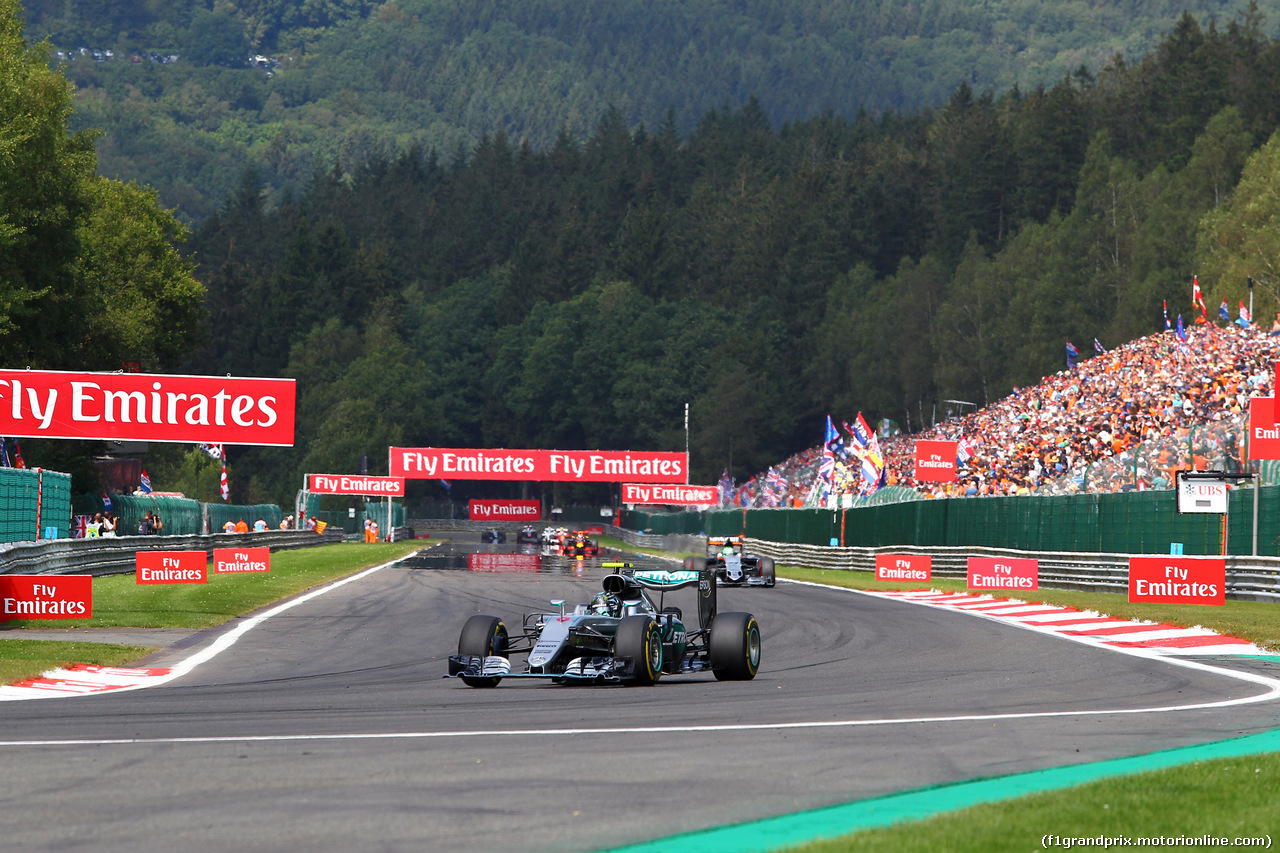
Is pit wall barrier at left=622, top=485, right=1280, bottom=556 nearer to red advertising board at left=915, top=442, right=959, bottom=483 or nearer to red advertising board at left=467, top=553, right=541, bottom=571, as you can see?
red advertising board at left=915, top=442, right=959, bottom=483

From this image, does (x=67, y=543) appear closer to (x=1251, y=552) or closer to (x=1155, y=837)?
(x=1251, y=552)

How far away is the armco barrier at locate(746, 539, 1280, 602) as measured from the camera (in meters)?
A: 24.8

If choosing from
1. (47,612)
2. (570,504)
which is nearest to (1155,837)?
(47,612)

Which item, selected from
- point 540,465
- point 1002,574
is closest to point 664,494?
point 540,465

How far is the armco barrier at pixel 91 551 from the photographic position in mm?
22453

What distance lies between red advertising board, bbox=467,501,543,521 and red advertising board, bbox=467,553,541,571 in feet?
212

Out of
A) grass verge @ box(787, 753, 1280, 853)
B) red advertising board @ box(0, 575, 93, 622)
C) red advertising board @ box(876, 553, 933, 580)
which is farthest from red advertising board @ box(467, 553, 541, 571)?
grass verge @ box(787, 753, 1280, 853)

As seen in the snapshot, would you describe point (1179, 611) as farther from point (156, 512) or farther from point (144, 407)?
point (156, 512)

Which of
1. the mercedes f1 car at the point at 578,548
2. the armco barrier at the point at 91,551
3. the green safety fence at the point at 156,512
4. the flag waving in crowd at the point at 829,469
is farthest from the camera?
the mercedes f1 car at the point at 578,548

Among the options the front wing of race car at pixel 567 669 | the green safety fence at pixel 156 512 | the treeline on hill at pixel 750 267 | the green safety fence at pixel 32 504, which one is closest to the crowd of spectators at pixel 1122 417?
the treeline on hill at pixel 750 267

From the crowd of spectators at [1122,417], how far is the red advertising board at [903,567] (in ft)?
11.3

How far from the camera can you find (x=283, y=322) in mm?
146750

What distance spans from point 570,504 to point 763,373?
25547 millimetres

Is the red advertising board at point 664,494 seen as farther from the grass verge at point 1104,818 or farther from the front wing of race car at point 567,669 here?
the grass verge at point 1104,818
